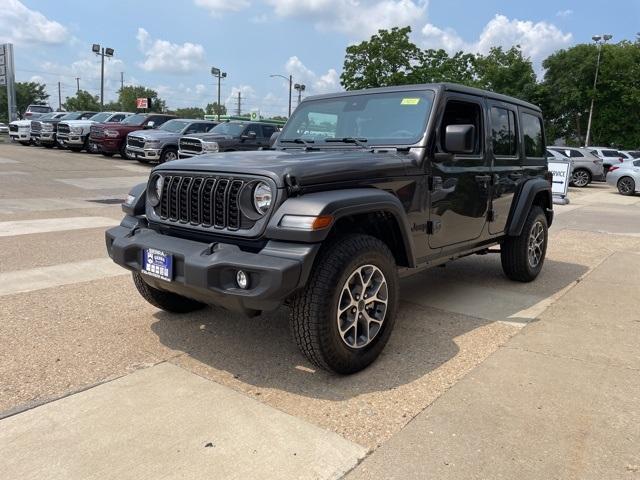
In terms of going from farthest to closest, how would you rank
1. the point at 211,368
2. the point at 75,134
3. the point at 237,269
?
the point at 75,134 → the point at 211,368 → the point at 237,269

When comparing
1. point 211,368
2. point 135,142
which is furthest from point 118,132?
point 211,368

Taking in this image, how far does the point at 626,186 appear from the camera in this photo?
2011 cm

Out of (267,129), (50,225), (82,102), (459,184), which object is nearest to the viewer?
(459,184)

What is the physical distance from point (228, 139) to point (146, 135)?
3.74 m

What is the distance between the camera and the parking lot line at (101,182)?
45.2 ft

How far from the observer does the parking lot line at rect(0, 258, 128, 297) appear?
16.4 ft

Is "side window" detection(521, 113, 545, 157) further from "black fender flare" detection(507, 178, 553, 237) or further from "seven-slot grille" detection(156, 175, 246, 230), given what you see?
"seven-slot grille" detection(156, 175, 246, 230)

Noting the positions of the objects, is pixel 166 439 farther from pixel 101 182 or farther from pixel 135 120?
pixel 135 120

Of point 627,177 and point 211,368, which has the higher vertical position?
point 627,177

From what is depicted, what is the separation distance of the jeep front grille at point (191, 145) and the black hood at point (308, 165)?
502 inches

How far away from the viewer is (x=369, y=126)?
4.31 meters

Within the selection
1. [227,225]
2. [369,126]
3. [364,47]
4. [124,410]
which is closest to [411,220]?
[369,126]

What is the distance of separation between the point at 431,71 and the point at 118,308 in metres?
32.8

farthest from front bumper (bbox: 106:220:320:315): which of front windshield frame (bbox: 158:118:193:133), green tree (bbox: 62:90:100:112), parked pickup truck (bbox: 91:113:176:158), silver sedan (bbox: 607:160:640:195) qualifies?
green tree (bbox: 62:90:100:112)
